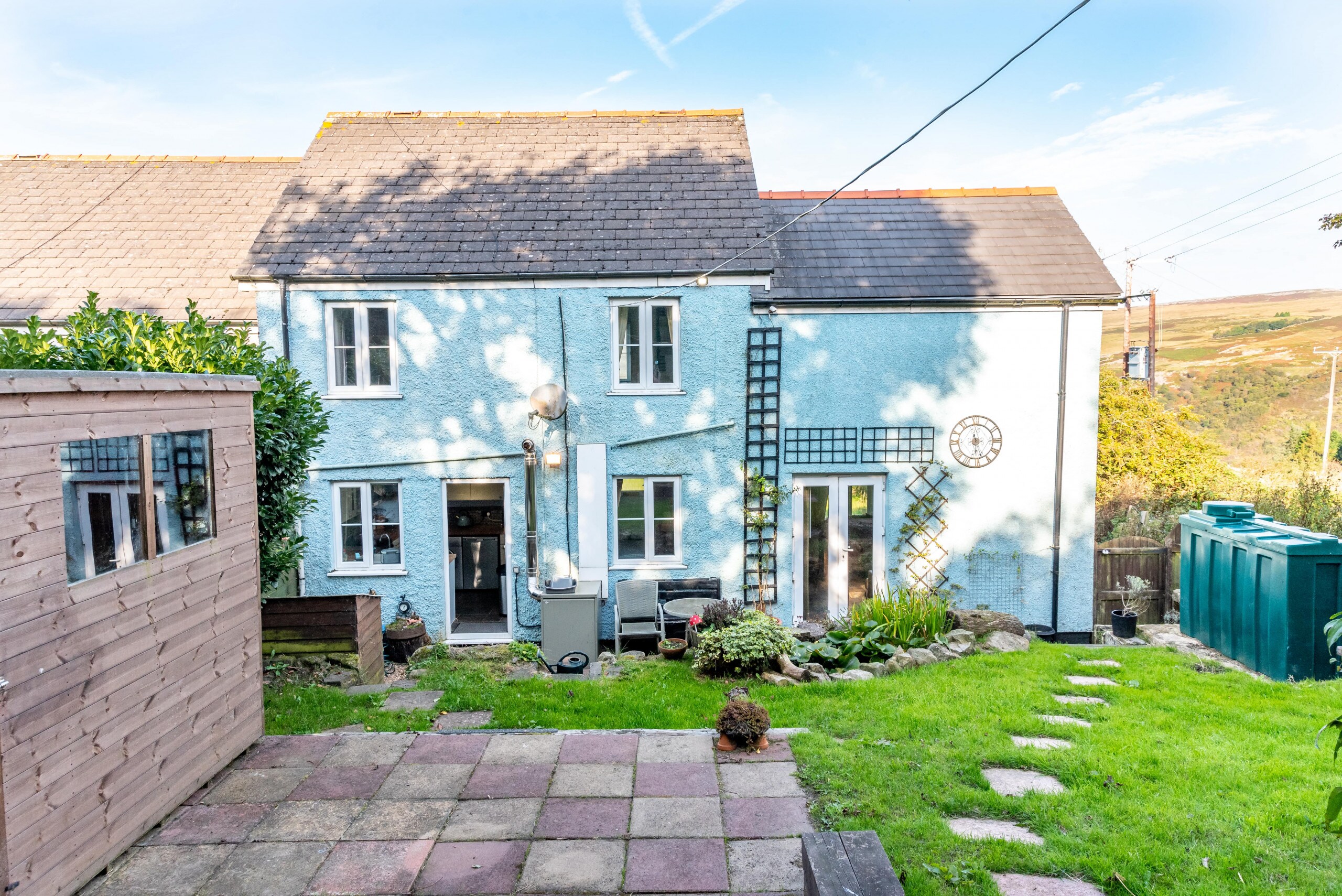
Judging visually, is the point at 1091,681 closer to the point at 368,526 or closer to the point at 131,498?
the point at 131,498

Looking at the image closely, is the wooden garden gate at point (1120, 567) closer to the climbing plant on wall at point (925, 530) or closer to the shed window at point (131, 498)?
the climbing plant on wall at point (925, 530)

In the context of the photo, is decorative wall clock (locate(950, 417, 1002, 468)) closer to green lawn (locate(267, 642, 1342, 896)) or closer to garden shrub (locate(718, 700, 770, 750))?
green lawn (locate(267, 642, 1342, 896))

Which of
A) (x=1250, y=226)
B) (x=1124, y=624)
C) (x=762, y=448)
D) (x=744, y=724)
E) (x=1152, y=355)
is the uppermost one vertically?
(x=1250, y=226)

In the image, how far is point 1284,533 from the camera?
8961 mm

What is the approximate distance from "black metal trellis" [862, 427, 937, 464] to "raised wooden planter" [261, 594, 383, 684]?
722cm

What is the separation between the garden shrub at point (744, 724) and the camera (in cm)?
582

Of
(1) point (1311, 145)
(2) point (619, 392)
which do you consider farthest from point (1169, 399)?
(2) point (619, 392)

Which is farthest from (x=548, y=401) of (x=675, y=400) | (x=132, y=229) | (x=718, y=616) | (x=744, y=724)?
(x=132, y=229)

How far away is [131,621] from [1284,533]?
1110cm

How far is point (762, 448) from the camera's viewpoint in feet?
37.5

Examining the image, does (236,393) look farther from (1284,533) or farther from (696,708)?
(1284,533)

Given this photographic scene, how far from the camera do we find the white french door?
1162 cm

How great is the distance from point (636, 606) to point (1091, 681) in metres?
5.76

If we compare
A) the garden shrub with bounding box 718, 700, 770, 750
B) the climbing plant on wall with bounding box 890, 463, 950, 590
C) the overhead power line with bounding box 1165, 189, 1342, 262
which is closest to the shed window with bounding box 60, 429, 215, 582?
the garden shrub with bounding box 718, 700, 770, 750
